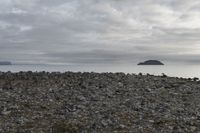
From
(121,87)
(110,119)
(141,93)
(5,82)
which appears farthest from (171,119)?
A: (5,82)

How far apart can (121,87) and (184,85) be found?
635 cm

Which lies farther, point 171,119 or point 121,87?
point 121,87

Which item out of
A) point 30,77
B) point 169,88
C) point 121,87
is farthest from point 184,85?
point 30,77

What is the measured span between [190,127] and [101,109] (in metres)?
5.25

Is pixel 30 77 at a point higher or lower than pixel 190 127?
higher

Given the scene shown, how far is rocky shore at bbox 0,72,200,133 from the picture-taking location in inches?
790

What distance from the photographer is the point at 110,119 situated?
68.9 ft

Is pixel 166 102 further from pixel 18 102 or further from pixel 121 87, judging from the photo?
pixel 18 102

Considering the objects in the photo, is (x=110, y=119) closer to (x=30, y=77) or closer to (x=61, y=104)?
(x=61, y=104)

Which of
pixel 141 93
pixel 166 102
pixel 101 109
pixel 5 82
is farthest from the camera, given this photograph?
pixel 5 82

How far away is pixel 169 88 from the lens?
102 ft

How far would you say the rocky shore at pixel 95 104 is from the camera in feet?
65.9

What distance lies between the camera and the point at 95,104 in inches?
951

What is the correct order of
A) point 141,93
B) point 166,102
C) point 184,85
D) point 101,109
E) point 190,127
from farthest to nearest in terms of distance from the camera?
point 184,85, point 141,93, point 166,102, point 101,109, point 190,127
